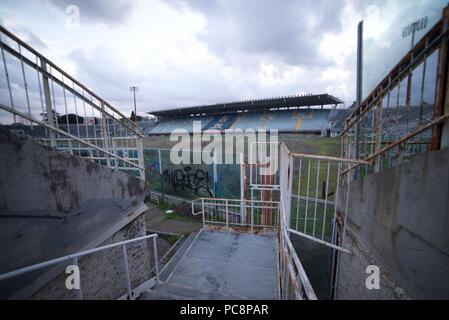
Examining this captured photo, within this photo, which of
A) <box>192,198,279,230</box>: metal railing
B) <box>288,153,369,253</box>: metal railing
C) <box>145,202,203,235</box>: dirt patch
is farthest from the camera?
<box>145,202,203,235</box>: dirt patch

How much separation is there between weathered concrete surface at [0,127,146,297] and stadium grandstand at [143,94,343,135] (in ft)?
71.6

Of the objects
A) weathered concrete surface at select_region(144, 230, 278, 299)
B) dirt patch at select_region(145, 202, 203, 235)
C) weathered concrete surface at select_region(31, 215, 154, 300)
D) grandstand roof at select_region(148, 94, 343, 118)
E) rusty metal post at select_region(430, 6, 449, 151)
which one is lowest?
dirt patch at select_region(145, 202, 203, 235)

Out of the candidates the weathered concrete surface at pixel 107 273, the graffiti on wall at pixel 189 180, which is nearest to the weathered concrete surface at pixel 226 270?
the weathered concrete surface at pixel 107 273

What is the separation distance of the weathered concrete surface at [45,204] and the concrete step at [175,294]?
120cm

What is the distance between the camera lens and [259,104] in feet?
84.0

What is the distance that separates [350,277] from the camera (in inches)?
121

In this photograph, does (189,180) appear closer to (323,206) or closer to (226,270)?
(226,270)

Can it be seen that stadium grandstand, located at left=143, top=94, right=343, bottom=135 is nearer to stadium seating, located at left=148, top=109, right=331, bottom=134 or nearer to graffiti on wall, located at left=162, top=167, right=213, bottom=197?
stadium seating, located at left=148, top=109, right=331, bottom=134

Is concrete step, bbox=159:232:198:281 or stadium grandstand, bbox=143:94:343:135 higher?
stadium grandstand, bbox=143:94:343:135

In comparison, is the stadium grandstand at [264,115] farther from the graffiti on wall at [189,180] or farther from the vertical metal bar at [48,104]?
the vertical metal bar at [48,104]

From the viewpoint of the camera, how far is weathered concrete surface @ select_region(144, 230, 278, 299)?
3.47 m

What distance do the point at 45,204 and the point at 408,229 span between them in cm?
392

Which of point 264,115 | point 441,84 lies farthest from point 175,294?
point 264,115

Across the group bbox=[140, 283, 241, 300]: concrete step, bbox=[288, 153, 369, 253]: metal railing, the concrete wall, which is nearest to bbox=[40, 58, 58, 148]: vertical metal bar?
bbox=[140, 283, 241, 300]: concrete step
